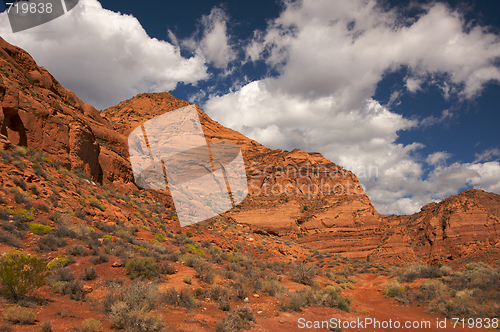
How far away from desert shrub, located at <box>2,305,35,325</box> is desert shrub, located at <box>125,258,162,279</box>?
3.52m

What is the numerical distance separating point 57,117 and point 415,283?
77.9 feet

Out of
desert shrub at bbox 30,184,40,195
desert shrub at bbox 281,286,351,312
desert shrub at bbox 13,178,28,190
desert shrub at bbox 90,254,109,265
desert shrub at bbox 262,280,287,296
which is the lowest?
desert shrub at bbox 281,286,351,312

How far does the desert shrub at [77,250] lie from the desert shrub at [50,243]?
0.40 m

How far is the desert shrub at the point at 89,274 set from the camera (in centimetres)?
689

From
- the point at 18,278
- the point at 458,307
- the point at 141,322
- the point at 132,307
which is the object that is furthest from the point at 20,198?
the point at 458,307

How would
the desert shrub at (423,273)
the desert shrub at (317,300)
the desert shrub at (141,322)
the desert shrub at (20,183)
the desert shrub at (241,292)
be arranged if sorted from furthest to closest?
1. the desert shrub at (423,273)
2. the desert shrub at (20,183)
3. the desert shrub at (317,300)
4. the desert shrub at (241,292)
5. the desert shrub at (141,322)

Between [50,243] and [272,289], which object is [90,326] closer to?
[50,243]

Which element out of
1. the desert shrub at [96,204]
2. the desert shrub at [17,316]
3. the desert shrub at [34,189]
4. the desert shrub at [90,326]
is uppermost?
the desert shrub at [34,189]

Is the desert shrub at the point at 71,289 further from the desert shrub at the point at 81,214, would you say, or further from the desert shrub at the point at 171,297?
the desert shrub at the point at 81,214

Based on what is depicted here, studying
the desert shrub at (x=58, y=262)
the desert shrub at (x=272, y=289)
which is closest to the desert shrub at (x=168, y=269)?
the desert shrub at (x=58, y=262)

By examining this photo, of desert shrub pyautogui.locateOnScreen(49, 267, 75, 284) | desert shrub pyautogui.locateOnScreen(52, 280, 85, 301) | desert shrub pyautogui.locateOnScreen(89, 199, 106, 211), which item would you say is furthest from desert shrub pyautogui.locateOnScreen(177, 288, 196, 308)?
desert shrub pyautogui.locateOnScreen(89, 199, 106, 211)

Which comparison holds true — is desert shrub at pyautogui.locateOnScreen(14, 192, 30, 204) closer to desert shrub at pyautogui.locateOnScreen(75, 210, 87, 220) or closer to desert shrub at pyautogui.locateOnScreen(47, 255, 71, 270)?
desert shrub at pyautogui.locateOnScreen(75, 210, 87, 220)

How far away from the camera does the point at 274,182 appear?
2094 inches

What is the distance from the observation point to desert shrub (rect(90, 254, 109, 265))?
25.2 feet
